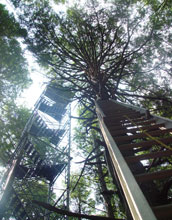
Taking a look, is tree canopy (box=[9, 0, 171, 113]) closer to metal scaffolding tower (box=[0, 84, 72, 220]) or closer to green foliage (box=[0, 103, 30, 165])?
metal scaffolding tower (box=[0, 84, 72, 220])

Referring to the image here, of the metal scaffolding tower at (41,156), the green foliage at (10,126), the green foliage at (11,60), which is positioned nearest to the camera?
the metal scaffolding tower at (41,156)

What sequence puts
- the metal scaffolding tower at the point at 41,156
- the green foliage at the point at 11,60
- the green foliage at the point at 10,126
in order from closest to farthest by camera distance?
the metal scaffolding tower at the point at 41,156, the green foliage at the point at 11,60, the green foliage at the point at 10,126

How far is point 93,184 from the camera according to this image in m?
11.2

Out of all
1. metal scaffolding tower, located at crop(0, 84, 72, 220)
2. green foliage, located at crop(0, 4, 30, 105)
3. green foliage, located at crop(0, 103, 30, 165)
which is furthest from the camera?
green foliage, located at crop(0, 103, 30, 165)

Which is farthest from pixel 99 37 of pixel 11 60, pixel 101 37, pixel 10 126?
pixel 10 126

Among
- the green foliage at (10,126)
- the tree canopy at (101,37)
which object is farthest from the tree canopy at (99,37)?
the green foliage at (10,126)

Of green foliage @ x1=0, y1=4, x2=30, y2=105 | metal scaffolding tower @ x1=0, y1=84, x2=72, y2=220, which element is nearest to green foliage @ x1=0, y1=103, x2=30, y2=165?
green foliage @ x1=0, y1=4, x2=30, y2=105

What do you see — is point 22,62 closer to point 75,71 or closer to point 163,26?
point 75,71

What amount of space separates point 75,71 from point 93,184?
27.3 ft

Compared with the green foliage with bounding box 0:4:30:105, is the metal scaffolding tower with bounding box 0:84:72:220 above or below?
below

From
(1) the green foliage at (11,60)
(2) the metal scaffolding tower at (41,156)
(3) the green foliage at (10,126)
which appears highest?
(1) the green foliage at (11,60)

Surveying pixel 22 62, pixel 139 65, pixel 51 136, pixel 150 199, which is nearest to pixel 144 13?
pixel 139 65

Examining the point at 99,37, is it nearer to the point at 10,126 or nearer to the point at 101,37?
the point at 101,37

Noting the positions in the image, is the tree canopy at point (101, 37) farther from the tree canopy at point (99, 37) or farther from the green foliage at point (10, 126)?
the green foliage at point (10, 126)
